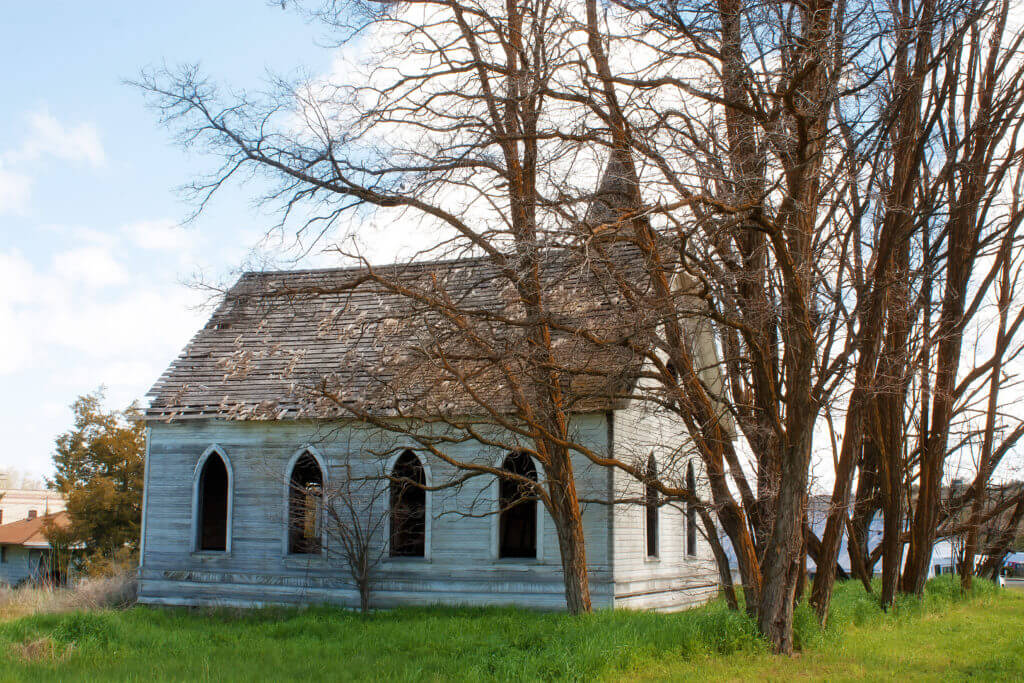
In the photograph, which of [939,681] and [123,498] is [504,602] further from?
[123,498]

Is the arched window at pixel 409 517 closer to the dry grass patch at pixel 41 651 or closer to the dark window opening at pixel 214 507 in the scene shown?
the dark window opening at pixel 214 507

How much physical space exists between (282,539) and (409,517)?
3359 millimetres

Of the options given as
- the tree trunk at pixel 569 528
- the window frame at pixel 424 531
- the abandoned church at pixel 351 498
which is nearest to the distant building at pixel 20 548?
the abandoned church at pixel 351 498

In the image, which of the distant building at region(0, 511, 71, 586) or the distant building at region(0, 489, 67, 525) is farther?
the distant building at region(0, 489, 67, 525)

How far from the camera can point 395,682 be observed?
32.5 ft

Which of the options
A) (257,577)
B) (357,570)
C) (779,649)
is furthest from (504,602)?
(779,649)

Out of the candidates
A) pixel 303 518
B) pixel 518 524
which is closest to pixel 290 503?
pixel 303 518

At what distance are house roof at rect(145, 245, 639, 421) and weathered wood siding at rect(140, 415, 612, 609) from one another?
693mm

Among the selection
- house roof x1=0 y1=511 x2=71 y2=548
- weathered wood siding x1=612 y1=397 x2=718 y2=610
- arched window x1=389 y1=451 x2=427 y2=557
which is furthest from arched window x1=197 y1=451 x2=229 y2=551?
house roof x1=0 y1=511 x2=71 y2=548

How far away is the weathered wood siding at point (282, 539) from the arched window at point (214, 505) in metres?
0.64

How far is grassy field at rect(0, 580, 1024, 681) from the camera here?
1052 cm

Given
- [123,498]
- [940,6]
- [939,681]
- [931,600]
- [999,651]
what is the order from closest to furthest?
[940,6] < [939,681] < [999,651] < [931,600] < [123,498]

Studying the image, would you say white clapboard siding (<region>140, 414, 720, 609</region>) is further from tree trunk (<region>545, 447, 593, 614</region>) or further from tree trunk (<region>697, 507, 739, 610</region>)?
tree trunk (<region>697, 507, 739, 610</region>)

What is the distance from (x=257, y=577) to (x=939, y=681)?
14.2 m
